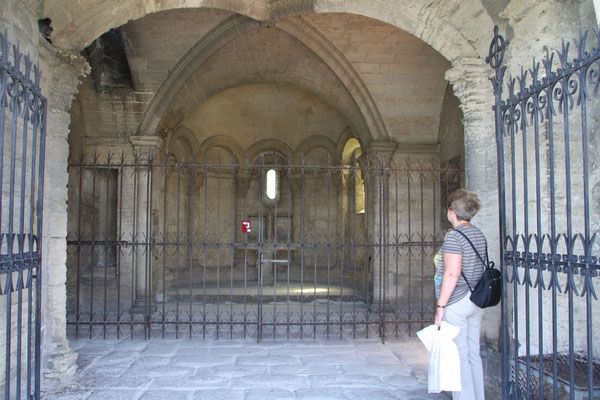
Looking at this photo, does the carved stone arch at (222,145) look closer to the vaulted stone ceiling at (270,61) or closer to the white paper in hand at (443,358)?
the vaulted stone ceiling at (270,61)

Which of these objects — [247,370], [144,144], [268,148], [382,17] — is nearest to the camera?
[247,370]

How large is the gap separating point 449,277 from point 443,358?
1.77 feet

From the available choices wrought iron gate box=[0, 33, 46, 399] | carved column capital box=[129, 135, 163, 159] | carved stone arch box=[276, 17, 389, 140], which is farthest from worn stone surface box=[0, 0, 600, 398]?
carved column capital box=[129, 135, 163, 159]

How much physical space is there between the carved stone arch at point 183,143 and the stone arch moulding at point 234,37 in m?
1.73

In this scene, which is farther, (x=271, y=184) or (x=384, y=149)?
(x=271, y=184)

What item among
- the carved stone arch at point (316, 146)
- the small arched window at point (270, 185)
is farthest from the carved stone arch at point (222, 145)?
the carved stone arch at point (316, 146)

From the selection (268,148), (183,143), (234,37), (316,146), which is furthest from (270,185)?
(234,37)

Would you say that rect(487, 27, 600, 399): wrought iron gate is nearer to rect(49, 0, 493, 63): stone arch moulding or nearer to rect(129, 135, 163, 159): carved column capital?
rect(49, 0, 493, 63): stone arch moulding

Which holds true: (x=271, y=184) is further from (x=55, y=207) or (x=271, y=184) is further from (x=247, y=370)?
(x=55, y=207)

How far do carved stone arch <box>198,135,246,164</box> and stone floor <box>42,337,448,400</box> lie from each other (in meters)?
6.46

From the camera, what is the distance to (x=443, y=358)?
3188 millimetres

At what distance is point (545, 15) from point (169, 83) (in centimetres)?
658

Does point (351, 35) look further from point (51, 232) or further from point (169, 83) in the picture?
point (51, 232)

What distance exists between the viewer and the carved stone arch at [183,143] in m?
10.8
